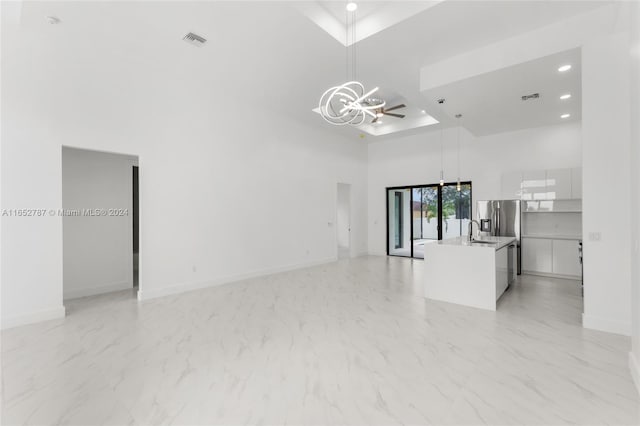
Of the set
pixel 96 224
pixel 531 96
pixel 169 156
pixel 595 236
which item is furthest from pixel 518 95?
pixel 96 224

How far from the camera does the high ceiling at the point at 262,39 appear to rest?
344cm

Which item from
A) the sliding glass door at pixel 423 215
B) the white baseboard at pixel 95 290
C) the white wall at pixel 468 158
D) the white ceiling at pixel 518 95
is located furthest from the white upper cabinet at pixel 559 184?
the white baseboard at pixel 95 290

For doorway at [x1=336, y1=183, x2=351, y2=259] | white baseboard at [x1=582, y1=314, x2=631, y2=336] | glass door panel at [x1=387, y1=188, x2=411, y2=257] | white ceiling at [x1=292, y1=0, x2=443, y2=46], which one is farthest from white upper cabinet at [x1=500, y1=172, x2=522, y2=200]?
white ceiling at [x1=292, y1=0, x2=443, y2=46]

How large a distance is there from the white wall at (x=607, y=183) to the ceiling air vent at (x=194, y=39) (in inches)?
182

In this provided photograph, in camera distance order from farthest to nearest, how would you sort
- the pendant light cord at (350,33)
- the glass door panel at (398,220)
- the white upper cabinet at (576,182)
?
the glass door panel at (398,220) → the white upper cabinet at (576,182) → the pendant light cord at (350,33)

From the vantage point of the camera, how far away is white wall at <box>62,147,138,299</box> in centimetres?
485

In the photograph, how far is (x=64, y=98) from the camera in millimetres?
4016

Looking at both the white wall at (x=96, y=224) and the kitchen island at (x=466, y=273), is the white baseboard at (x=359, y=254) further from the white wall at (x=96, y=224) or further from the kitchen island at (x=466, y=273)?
the white wall at (x=96, y=224)

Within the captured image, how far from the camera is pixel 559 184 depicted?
6.23 metres

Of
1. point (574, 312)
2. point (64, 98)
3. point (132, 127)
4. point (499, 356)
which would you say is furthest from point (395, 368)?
point (64, 98)

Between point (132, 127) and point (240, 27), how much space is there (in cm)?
227

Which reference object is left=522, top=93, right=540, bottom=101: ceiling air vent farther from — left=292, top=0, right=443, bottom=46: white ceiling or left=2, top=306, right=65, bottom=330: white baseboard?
left=2, top=306, right=65, bottom=330: white baseboard

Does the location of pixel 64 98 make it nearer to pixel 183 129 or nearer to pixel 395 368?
pixel 183 129

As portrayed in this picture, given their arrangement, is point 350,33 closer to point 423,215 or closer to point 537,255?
point 537,255
